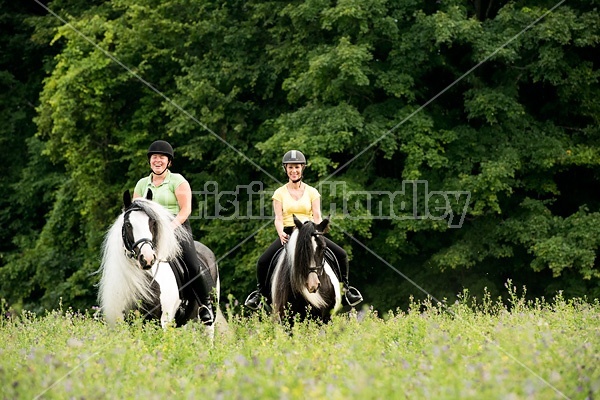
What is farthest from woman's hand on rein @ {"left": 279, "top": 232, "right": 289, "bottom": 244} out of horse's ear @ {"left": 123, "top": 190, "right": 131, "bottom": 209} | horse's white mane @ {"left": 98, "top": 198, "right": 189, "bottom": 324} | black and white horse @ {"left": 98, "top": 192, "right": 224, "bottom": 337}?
horse's ear @ {"left": 123, "top": 190, "right": 131, "bottom": 209}

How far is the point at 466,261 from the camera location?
2123cm

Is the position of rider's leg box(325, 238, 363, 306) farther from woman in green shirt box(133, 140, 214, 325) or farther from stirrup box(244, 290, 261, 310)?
woman in green shirt box(133, 140, 214, 325)

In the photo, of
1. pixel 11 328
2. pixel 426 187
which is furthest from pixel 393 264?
pixel 11 328

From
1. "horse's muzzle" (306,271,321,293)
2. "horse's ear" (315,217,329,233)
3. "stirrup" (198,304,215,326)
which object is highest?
"horse's ear" (315,217,329,233)

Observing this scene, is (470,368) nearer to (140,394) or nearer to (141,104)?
(140,394)

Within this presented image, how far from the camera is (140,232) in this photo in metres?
9.46

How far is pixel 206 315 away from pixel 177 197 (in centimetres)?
146

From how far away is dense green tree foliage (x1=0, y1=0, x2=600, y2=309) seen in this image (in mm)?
21469

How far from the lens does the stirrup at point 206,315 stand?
10.8 meters

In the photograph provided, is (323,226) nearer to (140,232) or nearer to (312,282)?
(312,282)

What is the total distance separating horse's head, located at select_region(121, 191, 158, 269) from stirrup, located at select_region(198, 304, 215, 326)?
1448 mm

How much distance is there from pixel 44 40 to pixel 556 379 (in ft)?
93.1

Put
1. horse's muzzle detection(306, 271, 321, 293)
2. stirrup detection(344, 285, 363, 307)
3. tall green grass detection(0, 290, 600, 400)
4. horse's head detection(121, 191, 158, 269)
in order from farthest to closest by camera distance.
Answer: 1. stirrup detection(344, 285, 363, 307)
2. horse's muzzle detection(306, 271, 321, 293)
3. horse's head detection(121, 191, 158, 269)
4. tall green grass detection(0, 290, 600, 400)

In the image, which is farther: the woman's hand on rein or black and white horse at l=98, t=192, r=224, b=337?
Result: the woman's hand on rein
